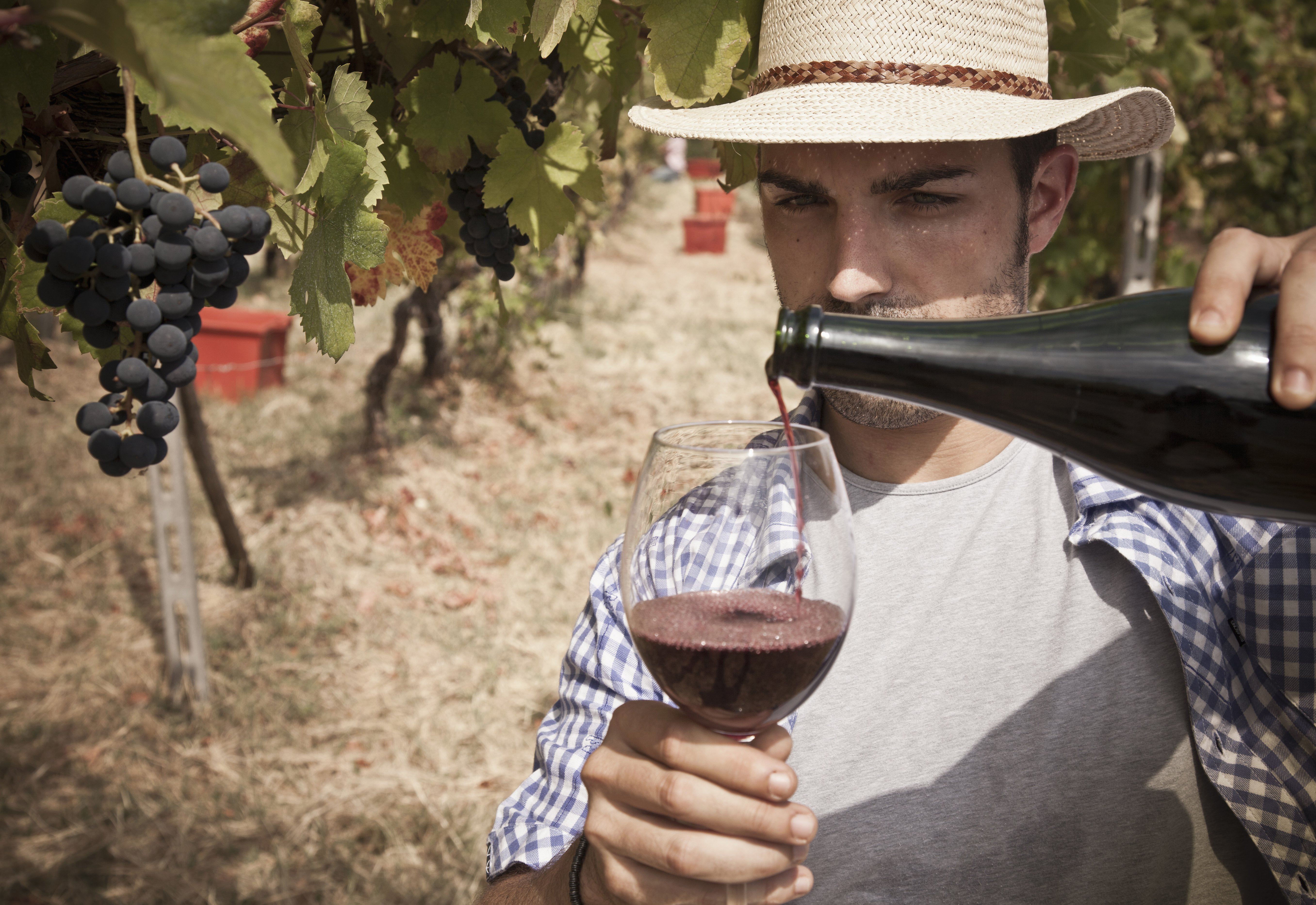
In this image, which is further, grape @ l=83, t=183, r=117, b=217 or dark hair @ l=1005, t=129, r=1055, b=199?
dark hair @ l=1005, t=129, r=1055, b=199

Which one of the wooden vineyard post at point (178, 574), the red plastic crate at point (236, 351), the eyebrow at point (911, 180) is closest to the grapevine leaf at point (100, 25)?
the eyebrow at point (911, 180)

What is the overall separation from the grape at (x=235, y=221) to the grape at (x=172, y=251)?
0.15 feet

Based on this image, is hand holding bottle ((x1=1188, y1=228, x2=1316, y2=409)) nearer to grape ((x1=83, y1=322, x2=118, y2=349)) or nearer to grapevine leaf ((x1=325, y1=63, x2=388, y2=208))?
grapevine leaf ((x1=325, y1=63, x2=388, y2=208))

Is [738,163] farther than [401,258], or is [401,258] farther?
[738,163]

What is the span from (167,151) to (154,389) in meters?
0.26

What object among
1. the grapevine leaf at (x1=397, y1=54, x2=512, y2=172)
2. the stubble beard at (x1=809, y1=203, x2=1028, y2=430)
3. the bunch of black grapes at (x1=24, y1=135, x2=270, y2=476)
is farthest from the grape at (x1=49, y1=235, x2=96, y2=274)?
the stubble beard at (x1=809, y1=203, x2=1028, y2=430)

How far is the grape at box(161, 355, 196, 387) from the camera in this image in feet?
3.61

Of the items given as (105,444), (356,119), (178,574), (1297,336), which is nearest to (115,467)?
(105,444)

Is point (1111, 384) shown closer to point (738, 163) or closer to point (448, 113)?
point (738, 163)

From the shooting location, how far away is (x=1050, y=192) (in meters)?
2.04

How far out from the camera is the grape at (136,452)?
1.09 meters

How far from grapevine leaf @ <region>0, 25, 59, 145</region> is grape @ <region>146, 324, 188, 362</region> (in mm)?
260

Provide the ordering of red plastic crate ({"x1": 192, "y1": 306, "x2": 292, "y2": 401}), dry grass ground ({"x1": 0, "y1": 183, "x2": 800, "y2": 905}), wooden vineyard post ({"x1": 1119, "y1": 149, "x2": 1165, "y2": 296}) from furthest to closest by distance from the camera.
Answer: red plastic crate ({"x1": 192, "y1": 306, "x2": 292, "y2": 401})
wooden vineyard post ({"x1": 1119, "y1": 149, "x2": 1165, "y2": 296})
dry grass ground ({"x1": 0, "y1": 183, "x2": 800, "y2": 905})

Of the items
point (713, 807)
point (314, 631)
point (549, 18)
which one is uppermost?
point (549, 18)
